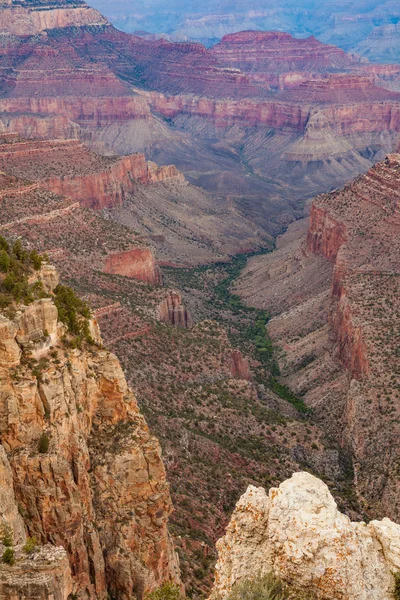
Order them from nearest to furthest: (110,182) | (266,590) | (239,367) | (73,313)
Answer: (266,590) < (73,313) < (239,367) < (110,182)

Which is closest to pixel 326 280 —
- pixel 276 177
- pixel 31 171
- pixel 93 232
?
pixel 93 232

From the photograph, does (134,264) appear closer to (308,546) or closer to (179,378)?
(179,378)

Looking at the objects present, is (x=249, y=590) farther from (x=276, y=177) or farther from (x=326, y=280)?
(x=276, y=177)

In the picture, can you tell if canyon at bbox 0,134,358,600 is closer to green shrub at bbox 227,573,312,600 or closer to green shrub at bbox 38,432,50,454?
green shrub at bbox 38,432,50,454

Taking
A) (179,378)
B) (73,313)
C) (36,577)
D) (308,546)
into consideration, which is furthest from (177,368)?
(308,546)

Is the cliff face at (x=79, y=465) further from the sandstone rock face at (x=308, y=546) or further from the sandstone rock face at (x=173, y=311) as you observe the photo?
the sandstone rock face at (x=173, y=311)

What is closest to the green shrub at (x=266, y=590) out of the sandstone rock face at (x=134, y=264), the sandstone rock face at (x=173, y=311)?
the sandstone rock face at (x=173, y=311)

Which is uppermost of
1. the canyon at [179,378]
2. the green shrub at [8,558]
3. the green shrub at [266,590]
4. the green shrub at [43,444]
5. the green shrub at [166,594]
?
the green shrub at [266,590]
